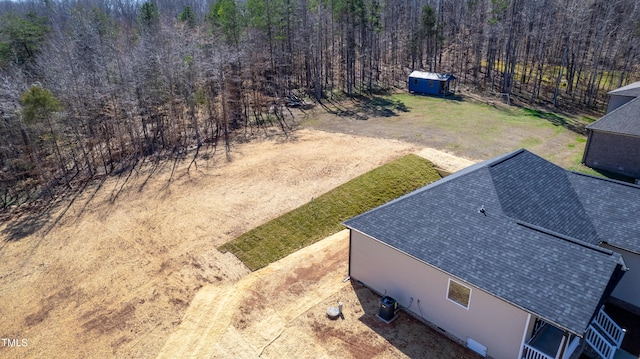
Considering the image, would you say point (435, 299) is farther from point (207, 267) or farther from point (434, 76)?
point (434, 76)

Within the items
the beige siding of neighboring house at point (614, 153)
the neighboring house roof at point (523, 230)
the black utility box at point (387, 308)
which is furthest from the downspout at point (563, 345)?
the beige siding of neighboring house at point (614, 153)

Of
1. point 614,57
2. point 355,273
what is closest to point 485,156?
point 355,273

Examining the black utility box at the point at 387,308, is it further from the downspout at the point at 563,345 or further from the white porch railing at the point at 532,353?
the downspout at the point at 563,345

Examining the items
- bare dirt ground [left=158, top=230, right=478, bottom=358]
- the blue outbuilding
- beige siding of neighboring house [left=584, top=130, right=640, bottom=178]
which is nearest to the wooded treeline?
the blue outbuilding

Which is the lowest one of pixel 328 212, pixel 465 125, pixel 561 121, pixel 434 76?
pixel 328 212

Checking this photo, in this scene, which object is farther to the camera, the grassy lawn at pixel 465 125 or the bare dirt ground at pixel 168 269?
the grassy lawn at pixel 465 125

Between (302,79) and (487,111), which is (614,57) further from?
(302,79)

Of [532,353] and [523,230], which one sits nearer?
[532,353]

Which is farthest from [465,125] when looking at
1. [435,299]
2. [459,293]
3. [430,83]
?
[459,293]
